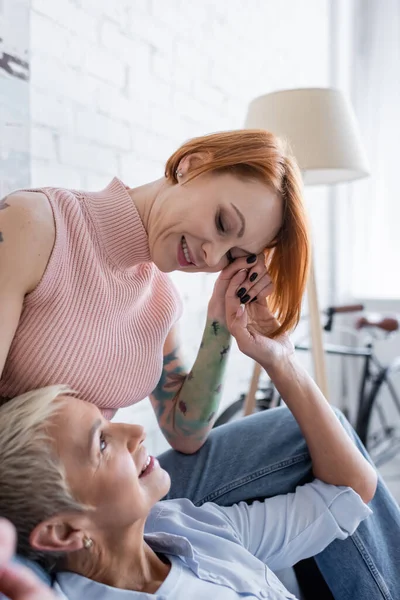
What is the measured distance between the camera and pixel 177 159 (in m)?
1.08

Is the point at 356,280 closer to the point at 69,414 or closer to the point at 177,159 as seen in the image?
the point at 177,159

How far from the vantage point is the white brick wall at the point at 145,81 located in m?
1.45

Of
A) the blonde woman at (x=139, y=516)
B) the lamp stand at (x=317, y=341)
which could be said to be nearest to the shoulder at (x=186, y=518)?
the blonde woman at (x=139, y=516)

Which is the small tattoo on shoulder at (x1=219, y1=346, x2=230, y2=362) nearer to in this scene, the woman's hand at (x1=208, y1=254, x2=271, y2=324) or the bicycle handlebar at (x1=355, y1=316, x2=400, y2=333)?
the woman's hand at (x1=208, y1=254, x2=271, y2=324)

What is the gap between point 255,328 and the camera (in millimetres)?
1192

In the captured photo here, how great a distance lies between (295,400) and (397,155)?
7.46 ft

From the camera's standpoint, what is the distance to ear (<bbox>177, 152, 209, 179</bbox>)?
1048mm

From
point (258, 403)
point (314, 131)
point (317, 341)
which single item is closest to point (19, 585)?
point (317, 341)

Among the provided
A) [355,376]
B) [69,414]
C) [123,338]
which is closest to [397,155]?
[355,376]

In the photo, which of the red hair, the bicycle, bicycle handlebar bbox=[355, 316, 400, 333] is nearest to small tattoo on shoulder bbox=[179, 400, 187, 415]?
the red hair

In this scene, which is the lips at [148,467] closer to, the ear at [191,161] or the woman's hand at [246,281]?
the woman's hand at [246,281]

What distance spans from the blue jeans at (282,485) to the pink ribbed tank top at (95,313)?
0.18m

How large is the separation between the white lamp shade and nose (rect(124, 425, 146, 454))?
111cm

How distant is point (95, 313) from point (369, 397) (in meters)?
1.91
